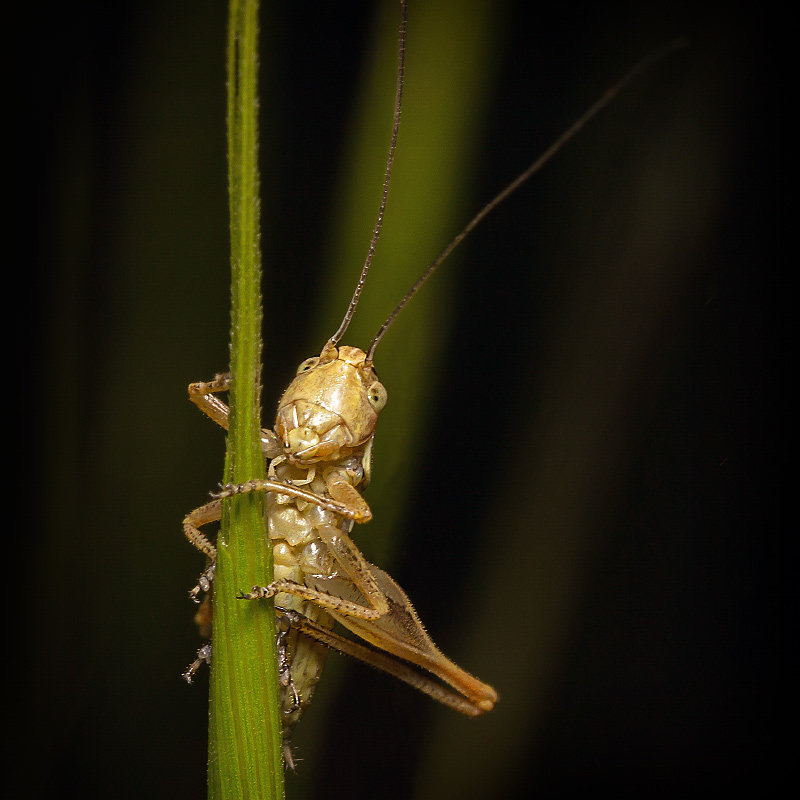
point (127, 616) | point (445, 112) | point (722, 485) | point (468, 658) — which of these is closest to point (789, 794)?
point (722, 485)

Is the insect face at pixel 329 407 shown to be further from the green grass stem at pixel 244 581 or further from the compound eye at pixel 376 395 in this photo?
the green grass stem at pixel 244 581

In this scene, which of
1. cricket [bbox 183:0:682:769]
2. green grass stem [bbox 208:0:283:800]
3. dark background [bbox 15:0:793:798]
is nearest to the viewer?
green grass stem [bbox 208:0:283:800]

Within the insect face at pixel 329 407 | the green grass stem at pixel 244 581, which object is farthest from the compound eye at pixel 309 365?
the green grass stem at pixel 244 581

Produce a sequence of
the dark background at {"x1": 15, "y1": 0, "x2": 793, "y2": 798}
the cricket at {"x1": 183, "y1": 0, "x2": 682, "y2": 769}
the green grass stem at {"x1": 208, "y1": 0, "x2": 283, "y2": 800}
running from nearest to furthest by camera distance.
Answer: the green grass stem at {"x1": 208, "y1": 0, "x2": 283, "y2": 800}, the cricket at {"x1": 183, "y1": 0, "x2": 682, "y2": 769}, the dark background at {"x1": 15, "y1": 0, "x2": 793, "y2": 798}

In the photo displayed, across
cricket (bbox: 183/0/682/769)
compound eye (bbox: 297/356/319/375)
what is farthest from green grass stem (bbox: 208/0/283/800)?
compound eye (bbox: 297/356/319/375)

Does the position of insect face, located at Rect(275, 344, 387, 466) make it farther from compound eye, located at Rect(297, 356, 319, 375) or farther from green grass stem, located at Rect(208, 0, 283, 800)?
green grass stem, located at Rect(208, 0, 283, 800)

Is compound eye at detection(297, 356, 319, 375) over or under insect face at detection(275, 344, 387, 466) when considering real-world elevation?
over

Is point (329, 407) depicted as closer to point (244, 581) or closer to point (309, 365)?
point (309, 365)

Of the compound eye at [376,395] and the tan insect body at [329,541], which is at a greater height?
the compound eye at [376,395]

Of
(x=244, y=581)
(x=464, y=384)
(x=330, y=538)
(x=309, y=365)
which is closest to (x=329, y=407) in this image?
(x=309, y=365)
